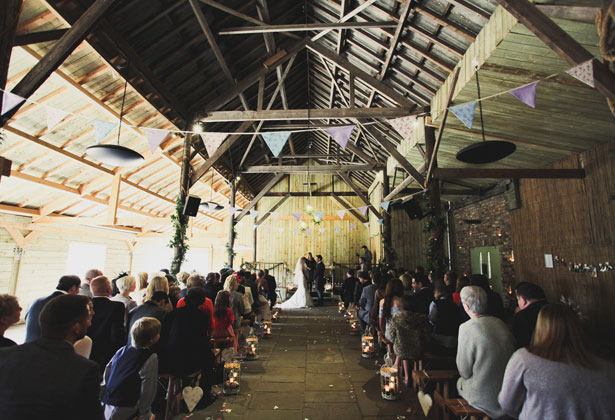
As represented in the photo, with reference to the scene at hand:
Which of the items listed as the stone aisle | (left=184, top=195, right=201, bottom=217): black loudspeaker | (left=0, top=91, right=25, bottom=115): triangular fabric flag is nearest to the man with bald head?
the stone aisle

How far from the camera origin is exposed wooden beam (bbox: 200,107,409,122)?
675cm

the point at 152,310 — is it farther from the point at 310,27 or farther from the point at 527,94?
the point at 310,27

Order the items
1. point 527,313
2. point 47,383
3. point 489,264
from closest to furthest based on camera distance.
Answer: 1. point 47,383
2. point 527,313
3. point 489,264

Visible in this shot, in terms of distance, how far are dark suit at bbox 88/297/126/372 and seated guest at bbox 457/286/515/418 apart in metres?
2.75

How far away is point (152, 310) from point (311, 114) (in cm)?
521

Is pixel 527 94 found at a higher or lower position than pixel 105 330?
higher

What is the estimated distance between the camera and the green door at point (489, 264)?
27.9ft

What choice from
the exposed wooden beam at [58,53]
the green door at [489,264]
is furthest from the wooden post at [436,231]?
the exposed wooden beam at [58,53]

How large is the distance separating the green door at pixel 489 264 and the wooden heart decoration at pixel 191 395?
8.32 m

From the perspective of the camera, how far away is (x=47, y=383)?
1258mm

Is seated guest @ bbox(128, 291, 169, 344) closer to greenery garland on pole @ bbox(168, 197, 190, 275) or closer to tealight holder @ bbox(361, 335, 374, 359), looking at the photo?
tealight holder @ bbox(361, 335, 374, 359)

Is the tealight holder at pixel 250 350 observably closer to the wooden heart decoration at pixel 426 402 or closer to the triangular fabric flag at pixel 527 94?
the wooden heart decoration at pixel 426 402

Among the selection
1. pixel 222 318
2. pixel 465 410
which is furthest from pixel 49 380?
pixel 222 318

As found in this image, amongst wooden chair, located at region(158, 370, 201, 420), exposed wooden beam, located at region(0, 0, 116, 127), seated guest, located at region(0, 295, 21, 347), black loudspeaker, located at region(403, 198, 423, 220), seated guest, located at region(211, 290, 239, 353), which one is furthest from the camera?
black loudspeaker, located at region(403, 198, 423, 220)
